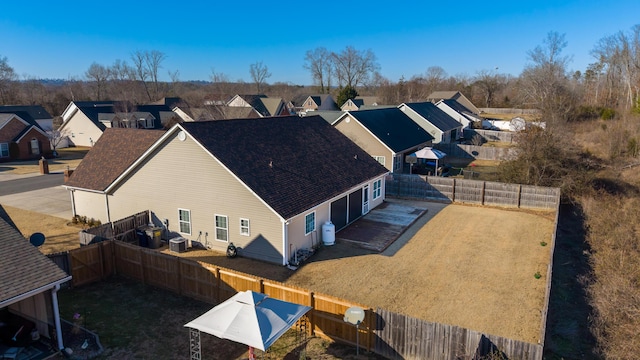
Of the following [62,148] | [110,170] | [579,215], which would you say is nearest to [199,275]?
[110,170]

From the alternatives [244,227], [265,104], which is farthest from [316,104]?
[244,227]

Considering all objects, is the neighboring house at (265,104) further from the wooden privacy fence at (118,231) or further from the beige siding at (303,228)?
the beige siding at (303,228)

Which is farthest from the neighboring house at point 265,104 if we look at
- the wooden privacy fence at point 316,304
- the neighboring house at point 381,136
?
the wooden privacy fence at point 316,304

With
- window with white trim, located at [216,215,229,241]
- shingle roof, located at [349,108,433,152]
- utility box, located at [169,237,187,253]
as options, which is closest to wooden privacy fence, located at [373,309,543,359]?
window with white trim, located at [216,215,229,241]

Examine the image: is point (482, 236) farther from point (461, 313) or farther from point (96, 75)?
point (96, 75)

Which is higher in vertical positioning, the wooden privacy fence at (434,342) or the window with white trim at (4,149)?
the window with white trim at (4,149)

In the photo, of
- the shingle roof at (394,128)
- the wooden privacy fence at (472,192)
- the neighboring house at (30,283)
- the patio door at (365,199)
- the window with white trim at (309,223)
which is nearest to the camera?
the neighboring house at (30,283)

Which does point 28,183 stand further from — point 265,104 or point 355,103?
point 355,103

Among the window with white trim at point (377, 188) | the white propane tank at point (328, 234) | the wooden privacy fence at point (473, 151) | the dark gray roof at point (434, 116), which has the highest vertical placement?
the dark gray roof at point (434, 116)
